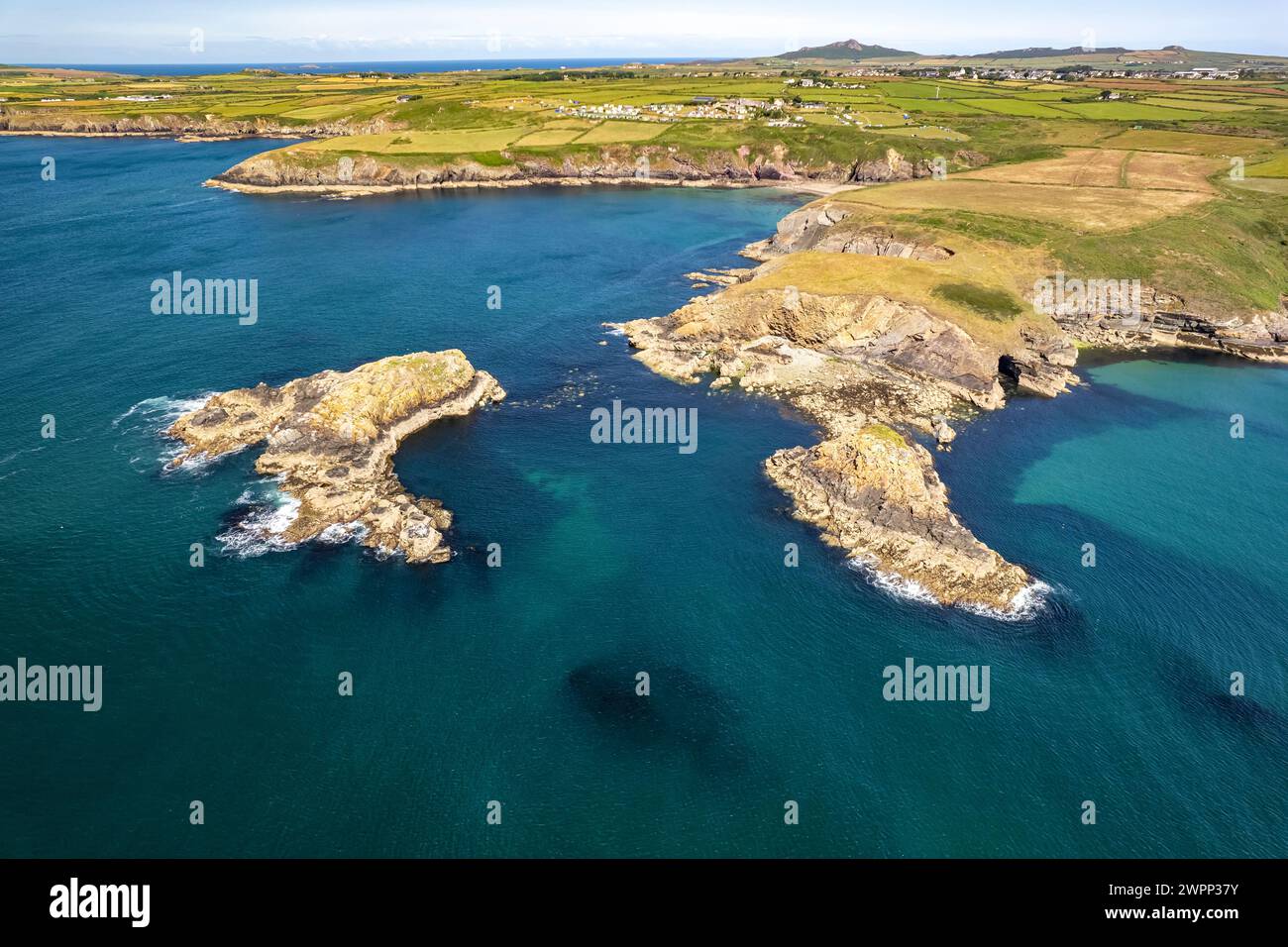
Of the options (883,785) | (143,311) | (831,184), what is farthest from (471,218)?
(883,785)

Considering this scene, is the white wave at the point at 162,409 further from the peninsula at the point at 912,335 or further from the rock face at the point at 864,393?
the rock face at the point at 864,393

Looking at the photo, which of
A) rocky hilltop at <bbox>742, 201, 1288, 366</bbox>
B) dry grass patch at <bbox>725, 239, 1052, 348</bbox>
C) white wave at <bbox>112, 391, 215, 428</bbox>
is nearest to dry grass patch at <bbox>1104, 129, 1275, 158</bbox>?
rocky hilltop at <bbox>742, 201, 1288, 366</bbox>

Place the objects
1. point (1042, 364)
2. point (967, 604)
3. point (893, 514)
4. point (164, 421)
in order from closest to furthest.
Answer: point (967, 604), point (893, 514), point (164, 421), point (1042, 364)

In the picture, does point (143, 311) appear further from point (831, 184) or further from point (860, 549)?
point (831, 184)

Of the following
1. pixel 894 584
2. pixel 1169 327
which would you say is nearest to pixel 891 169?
pixel 1169 327

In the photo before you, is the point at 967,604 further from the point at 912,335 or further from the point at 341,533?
the point at 341,533

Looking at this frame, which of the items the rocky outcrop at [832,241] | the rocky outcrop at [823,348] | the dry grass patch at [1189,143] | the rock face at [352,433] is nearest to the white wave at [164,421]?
the rock face at [352,433]

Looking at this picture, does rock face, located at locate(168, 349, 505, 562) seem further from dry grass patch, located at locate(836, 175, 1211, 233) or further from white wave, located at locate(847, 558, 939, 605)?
dry grass patch, located at locate(836, 175, 1211, 233)
